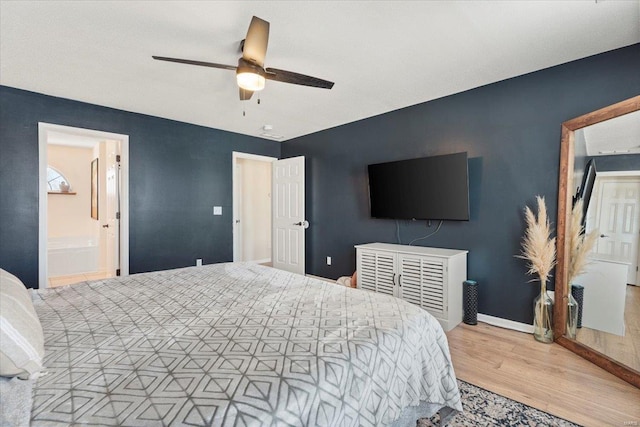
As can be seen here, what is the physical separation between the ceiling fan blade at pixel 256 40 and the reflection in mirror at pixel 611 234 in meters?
2.61

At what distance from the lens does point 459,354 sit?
97.0 inches

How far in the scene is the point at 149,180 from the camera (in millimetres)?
4086

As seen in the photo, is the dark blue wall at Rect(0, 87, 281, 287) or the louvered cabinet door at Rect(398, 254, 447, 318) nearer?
the louvered cabinet door at Rect(398, 254, 447, 318)

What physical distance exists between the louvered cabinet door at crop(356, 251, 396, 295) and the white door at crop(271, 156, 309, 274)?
1.40m

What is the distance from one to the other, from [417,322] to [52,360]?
1446 millimetres

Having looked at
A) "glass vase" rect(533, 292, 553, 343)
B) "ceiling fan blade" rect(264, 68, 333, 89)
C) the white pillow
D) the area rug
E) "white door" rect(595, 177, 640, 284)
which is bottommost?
the area rug

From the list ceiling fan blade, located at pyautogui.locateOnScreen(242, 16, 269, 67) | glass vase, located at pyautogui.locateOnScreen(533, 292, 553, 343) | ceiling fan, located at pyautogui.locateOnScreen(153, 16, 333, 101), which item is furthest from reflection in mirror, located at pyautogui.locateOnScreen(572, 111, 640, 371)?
ceiling fan blade, located at pyautogui.locateOnScreen(242, 16, 269, 67)

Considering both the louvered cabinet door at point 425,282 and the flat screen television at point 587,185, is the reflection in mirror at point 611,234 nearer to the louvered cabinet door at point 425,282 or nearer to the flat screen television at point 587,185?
the flat screen television at point 587,185

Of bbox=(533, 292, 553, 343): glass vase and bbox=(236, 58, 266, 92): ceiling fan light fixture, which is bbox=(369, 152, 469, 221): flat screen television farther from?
bbox=(236, 58, 266, 92): ceiling fan light fixture

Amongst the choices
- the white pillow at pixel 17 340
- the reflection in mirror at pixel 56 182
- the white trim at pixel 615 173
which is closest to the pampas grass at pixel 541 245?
the white trim at pixel 615 173

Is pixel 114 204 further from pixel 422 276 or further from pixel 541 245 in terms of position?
pixel 541 245

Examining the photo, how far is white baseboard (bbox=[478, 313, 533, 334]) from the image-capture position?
113 inches

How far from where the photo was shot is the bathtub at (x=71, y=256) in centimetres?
508

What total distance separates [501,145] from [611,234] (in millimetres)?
1211
